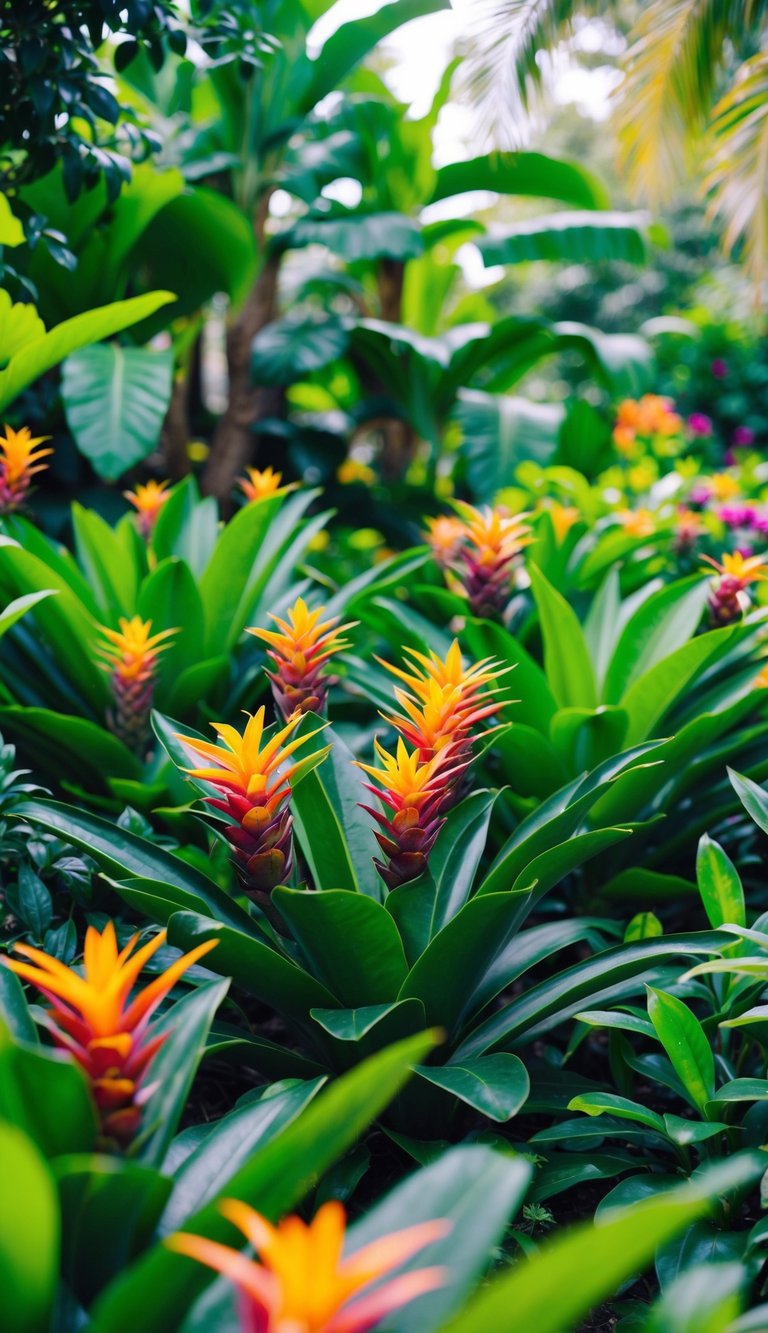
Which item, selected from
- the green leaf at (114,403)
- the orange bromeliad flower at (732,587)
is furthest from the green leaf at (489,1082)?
the green leaf at (114,403)

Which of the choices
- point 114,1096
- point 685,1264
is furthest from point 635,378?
point 114,1096

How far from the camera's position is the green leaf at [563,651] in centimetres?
199

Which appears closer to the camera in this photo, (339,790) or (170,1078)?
(170,1078)

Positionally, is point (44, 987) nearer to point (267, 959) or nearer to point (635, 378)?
point (267, 959)

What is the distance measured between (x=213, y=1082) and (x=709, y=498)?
2.54 meters

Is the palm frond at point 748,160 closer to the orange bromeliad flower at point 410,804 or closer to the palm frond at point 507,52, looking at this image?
the palm frond at point 507,52

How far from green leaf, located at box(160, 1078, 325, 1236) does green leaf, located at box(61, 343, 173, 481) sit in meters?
1.84

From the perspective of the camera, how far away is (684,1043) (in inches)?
51.0

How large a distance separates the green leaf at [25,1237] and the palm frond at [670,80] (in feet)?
15.2

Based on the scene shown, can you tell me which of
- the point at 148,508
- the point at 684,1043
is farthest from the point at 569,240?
the point at 684,1043

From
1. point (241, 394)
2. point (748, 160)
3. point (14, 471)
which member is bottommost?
point (241, 394)

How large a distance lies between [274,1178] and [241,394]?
351 centimetres

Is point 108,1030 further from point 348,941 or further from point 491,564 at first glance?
point 491,564

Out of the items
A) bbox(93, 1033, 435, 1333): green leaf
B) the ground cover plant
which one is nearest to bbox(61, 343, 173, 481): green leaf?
the ground cover plant
